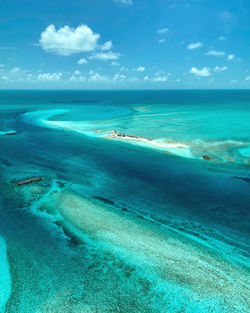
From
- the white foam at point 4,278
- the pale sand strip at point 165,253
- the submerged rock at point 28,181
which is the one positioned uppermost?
the submerged rock at point 28,181

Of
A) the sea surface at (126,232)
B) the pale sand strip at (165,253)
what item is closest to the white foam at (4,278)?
the sea surface at (126,232)

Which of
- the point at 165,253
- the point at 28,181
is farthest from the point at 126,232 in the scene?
the point at 28,181

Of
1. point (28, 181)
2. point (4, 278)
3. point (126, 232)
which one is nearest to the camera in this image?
point (4, 278)

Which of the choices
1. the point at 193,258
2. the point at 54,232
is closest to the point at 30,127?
the point at 54,232

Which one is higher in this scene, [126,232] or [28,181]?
[28,181]

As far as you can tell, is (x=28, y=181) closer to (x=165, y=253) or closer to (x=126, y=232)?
(x=126, y=232)

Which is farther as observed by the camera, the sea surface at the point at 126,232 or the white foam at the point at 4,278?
the sea surface at the point at 126,232

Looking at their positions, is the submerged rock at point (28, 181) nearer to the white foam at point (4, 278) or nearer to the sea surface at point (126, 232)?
the sea surface at point (126, 232)
